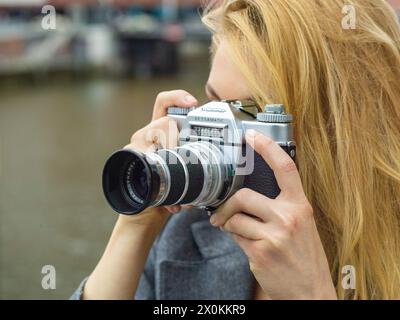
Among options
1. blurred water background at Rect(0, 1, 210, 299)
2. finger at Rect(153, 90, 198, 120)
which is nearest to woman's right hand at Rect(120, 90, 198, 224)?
finger at Rect(153, 90, 198, 120)

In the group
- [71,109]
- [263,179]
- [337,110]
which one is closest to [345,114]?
[337,110]

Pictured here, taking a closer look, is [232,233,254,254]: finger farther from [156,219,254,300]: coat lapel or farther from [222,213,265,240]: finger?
[156,219,254,300]: coat lapel

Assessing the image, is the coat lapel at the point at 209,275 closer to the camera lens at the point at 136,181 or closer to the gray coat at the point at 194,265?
the gray coat at the point at 194,265

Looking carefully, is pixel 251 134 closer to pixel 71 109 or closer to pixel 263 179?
pixel 263 179

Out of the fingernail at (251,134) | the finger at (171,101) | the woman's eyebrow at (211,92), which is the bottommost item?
the fingernail at (251,134)

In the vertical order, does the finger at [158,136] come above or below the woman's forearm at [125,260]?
above

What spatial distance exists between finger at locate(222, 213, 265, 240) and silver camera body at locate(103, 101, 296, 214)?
3cm

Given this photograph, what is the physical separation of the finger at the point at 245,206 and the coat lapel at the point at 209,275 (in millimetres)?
145

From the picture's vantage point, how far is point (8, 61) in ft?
27.7

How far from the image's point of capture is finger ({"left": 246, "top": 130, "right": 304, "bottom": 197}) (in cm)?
62

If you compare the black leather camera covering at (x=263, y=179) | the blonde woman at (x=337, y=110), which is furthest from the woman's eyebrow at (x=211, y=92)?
the black leather camera covering at (x=263, y=179)

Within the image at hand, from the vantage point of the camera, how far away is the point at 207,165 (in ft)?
2.17

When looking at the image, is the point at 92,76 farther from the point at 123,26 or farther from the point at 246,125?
the point at 246,125

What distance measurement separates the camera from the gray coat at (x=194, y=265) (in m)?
0.80
